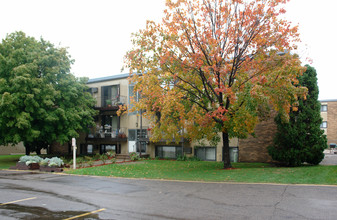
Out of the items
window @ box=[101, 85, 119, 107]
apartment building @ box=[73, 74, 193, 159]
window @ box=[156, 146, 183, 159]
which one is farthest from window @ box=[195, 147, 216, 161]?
window @ box=[101, 85, 119, 107]

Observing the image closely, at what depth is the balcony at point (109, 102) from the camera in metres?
28.6

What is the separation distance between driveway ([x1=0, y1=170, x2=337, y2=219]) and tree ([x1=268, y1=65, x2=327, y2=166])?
731 cm

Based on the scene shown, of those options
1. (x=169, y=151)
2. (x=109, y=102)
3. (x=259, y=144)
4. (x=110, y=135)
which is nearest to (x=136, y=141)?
(x=110, y=135)

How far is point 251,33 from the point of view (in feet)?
51.4

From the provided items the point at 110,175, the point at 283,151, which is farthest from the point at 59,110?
the point at 283,151

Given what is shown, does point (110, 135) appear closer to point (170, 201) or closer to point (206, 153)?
point (206, 153)

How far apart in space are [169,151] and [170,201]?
1774 centimetres

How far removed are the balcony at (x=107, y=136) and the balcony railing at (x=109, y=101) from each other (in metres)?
2.49

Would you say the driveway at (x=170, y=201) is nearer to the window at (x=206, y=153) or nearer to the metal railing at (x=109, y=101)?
the window at (x=206, y=153)

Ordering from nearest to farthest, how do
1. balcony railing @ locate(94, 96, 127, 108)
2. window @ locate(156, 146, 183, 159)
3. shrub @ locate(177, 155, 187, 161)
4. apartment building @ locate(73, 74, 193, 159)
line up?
1. shrub @ locate(177, 155, 187, 161)
2. window @ locate(156, 146, 183, 159)
3. apartment building @ locate(73, 74, 193, 159)
4. balcony railing @ locate(94, 96, 127, 108)

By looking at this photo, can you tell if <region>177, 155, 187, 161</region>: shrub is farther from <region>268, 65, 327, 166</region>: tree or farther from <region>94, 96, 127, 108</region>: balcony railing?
<region>268, 65, 327, 166</region>: tree

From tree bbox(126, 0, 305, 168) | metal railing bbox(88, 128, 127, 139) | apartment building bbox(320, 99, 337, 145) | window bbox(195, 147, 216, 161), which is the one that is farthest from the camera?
apartment building bbox(320, 99, 337, 145)

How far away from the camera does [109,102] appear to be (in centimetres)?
2911

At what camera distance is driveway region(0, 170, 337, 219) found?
25.1 ft
